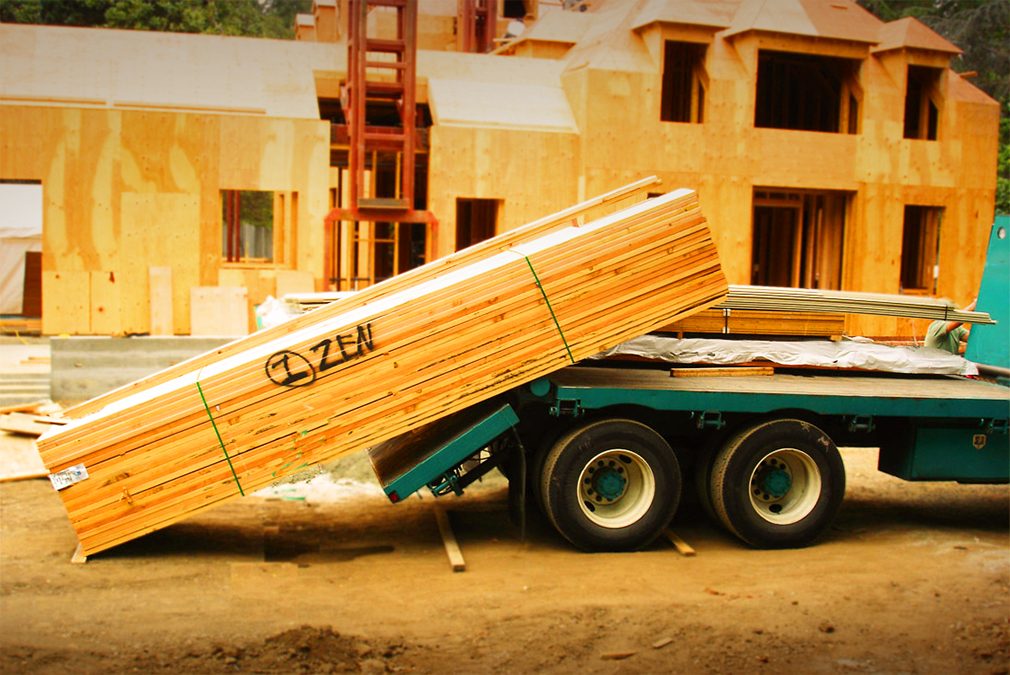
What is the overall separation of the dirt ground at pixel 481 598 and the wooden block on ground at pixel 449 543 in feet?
0.32

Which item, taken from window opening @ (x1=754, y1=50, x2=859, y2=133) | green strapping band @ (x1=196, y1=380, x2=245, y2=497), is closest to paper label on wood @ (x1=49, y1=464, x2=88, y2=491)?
green strapping band @ (x1=196, y1=380, x2=245, y2=497)

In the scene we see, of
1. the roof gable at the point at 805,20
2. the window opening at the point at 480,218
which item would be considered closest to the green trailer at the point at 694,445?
the roof gable at the point at 805,20

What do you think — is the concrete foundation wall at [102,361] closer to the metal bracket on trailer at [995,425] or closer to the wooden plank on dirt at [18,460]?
the wooden plank on dirt at [18,460]

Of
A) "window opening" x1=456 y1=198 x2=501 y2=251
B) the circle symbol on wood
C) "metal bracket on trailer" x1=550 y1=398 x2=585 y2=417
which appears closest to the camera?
the circle symbol on wood

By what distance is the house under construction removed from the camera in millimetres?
18469

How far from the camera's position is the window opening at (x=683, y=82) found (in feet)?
69.9

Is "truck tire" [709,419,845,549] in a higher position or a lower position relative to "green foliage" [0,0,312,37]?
lower

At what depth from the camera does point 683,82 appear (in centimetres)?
2303

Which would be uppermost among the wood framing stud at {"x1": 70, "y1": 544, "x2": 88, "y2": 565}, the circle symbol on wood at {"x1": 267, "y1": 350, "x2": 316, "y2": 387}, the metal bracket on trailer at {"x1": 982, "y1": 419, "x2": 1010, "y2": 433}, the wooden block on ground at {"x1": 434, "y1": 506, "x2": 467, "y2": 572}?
the circle symbol on wood at {"x1": 267, "y1": 350, "x2": 316, "y2": 387}

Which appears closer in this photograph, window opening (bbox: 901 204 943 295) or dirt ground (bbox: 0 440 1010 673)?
dirt ground (bbox: 0 440 1010 673)

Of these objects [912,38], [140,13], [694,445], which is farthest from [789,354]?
[140,13]

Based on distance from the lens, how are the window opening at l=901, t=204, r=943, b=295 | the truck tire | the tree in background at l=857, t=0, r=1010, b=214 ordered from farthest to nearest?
the window opening at l=901, t=204, r=943, b=295 → the tree in background at l=857, t=0, r=1010, b=214 → the truck tire

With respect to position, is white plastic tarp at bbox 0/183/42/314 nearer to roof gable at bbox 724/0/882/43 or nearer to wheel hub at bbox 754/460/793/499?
roof gable at bbox 724/0/882/43

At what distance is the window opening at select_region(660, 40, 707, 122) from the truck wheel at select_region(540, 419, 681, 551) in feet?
44.6
